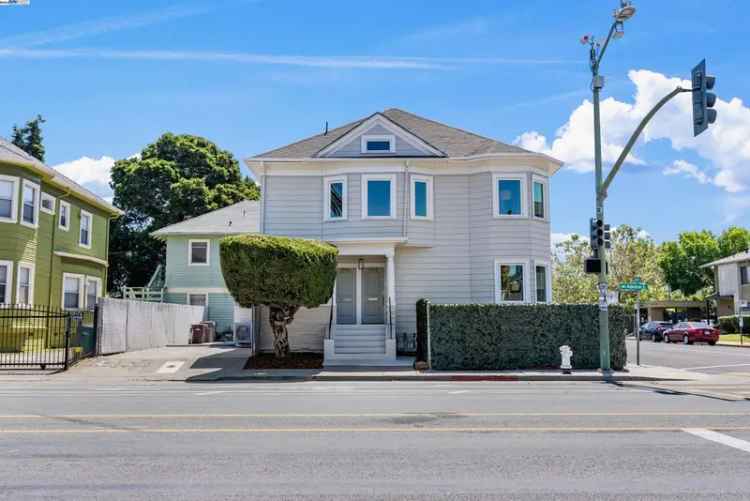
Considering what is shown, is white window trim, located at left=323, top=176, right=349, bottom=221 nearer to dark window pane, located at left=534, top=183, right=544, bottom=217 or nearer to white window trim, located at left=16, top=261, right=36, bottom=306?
dark window pane, located at left=534, top=183, right=544, bottom=217

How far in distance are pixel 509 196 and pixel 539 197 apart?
4.04 feet

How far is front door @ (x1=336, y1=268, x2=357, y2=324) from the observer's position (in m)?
24.6

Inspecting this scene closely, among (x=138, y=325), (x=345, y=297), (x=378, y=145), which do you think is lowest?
(x=138, y=325)

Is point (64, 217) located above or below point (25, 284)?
above

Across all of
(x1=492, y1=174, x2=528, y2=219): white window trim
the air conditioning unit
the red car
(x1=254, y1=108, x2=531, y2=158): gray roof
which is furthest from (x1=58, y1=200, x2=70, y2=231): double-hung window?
the red car

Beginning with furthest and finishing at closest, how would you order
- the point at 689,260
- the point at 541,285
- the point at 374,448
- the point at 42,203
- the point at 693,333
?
1. the point at 689,260
2. the point at 693,333
3. the point at 42,203
4. the point at 541,285
5. the point at 374,448

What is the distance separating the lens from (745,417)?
34.1ft

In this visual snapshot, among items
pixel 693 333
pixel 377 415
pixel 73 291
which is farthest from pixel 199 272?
pixel 693 333

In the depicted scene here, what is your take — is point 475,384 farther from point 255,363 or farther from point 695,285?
point 695,285

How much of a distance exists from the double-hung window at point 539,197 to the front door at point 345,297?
6.94 meters

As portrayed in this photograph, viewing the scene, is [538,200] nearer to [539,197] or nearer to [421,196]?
[539,197]

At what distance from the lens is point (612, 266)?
6806cm

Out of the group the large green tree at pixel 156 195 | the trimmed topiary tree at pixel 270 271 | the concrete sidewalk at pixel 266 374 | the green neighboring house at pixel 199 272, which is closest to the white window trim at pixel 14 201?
the concrete sidewalk at pixel 266 374

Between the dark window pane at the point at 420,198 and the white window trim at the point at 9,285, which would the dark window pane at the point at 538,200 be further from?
the white window trim at the point at 9,285
